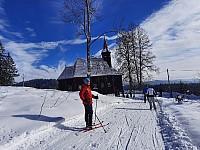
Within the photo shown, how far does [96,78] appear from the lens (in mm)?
47219

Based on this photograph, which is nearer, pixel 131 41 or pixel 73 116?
pixel 73 116

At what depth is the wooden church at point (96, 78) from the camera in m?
45.3

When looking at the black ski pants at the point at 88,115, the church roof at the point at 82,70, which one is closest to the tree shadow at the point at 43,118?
the black ski pants at the point at 88,115

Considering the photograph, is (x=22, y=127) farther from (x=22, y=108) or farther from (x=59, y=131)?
(x=22, y=108)

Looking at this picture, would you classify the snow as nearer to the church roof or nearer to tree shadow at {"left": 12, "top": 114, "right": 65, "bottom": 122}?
tree shadow at {"left": 12, "top": 114, "right": 65, "bottom": 122}

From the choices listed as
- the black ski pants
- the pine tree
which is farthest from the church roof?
the black ski pants

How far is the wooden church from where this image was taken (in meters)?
45.3

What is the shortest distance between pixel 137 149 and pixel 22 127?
4.01 meters

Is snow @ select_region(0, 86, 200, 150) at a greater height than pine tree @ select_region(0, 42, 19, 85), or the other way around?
pine tree @ select_region(0, 42, 19, 85)

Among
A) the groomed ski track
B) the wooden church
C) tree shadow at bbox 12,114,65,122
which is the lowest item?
the groomed ski track

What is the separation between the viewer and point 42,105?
34.3 feet

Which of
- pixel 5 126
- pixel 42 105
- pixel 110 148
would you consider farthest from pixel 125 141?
pixel 42 105

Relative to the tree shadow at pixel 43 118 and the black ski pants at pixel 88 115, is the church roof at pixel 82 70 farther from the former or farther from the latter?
the black ski pants at pixel 88 115

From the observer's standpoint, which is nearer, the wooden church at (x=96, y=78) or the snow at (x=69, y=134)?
the snow at (x=69, y=134)
